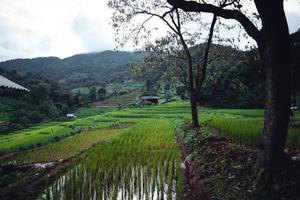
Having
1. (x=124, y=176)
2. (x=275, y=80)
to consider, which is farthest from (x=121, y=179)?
(x=275, y=80)

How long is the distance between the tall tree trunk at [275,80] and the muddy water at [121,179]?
2956 millimetres

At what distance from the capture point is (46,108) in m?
60.6

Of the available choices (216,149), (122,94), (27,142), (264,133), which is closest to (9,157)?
(27,142)

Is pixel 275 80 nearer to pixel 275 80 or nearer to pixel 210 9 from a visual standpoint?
pixel 275 80

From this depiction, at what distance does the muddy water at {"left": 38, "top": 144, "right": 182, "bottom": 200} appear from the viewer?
9.95m

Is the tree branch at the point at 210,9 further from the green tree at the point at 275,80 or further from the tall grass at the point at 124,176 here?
the tall grass at the point at 124,176

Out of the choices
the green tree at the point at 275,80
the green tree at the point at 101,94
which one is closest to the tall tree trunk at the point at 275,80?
the green tree at the point at 275,80

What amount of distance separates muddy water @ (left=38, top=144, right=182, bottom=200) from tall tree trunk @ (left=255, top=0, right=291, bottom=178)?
2.96 meters

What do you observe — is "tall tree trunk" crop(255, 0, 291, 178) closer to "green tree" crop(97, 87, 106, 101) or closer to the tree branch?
the tree branch

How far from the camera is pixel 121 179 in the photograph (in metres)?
11.8

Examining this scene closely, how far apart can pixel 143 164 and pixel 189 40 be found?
1300 centimetres

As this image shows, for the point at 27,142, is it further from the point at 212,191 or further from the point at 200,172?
the point at 212,191

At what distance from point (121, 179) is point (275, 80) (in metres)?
6.67

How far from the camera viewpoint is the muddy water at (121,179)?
32.7 ft
